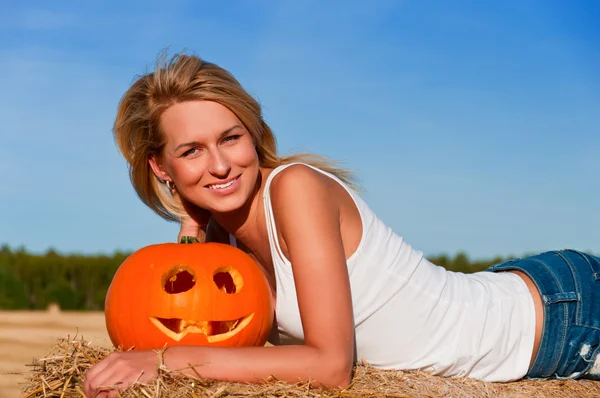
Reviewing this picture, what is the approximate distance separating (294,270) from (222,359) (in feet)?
1.60

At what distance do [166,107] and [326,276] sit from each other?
4.05 ft

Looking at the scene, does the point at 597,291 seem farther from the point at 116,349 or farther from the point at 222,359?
the point at 116,349

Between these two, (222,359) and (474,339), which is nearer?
(222,359)

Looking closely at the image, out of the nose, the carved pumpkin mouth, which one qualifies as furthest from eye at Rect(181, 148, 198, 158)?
the carved pumpkin mouth

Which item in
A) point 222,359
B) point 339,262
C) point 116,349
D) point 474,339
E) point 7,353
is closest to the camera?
point 222,359

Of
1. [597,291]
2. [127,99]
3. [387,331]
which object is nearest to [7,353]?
[127,99]

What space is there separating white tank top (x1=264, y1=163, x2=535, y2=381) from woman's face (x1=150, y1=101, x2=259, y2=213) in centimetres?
17

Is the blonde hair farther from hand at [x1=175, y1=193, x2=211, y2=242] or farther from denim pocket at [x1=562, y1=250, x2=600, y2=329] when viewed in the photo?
denim pocket at [x1=562, y1=250, x2=600, y2=329]

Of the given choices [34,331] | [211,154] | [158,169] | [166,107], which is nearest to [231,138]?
[211,154]

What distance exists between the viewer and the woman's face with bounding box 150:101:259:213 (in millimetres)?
3270

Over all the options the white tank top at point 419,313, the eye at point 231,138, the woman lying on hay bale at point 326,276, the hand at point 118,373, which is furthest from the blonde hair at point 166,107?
the hand at point 118,373

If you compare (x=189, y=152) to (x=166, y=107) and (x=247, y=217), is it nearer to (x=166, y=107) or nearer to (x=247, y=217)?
(x=166, y=107)

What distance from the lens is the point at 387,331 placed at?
11.2 feet

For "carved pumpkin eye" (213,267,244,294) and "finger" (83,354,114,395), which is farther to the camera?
"carved pumpkin eye" (213,267,244,294)
